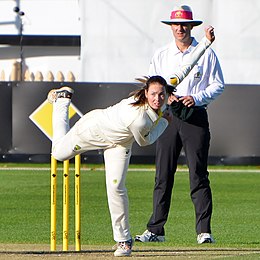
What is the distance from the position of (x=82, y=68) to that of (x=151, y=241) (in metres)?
13.5

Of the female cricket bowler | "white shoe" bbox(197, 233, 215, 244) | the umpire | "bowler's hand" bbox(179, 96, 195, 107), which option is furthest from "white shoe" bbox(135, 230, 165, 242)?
the female cricket bowler

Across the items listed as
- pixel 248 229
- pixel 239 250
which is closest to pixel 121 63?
pixel 248 229

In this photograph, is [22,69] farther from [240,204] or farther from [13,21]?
[240,204]

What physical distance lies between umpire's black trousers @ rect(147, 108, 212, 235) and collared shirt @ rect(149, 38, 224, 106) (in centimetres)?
23

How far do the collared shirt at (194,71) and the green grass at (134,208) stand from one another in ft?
5.41

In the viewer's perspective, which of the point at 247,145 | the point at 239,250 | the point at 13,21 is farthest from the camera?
the point at 13,21

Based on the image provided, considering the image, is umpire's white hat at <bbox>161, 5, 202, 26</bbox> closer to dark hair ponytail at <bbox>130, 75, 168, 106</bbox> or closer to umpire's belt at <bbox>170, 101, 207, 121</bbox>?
umpire's belt at <bbox>170, 101, 207, 121</bbox>

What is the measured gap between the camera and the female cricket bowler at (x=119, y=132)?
397 inches

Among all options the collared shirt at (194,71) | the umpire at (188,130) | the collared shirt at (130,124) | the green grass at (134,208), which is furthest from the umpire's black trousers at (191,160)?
the collared shirt at (130,124)

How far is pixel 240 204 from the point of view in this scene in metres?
16.7

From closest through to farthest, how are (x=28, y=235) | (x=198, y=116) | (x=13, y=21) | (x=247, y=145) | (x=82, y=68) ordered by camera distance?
(x=198, y=116) → (x=28, y=235) → (x=247, y=145) → (x=82, y=68) → (x=13, y=21)

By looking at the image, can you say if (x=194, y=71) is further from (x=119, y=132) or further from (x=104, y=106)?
(x=104, y=106)

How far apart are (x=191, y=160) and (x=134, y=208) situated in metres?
4.26

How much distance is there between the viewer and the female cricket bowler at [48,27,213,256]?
10.1 meters
